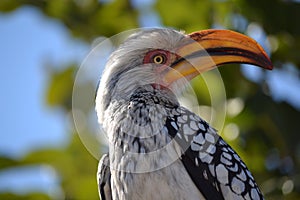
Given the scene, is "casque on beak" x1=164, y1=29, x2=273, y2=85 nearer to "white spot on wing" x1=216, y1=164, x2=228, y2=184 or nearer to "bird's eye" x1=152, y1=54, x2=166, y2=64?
"bird's eye" x1=152, y1=54, x2=166, y2=64

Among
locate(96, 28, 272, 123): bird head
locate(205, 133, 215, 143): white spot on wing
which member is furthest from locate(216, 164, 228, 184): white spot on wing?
locate(96, 28, 272, 123): bird head

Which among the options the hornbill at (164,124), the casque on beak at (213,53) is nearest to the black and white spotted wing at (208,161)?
the hornbill at (164,124)

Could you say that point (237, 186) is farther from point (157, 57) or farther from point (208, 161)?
point (157, 57)

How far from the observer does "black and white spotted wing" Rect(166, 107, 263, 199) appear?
17.1 feet

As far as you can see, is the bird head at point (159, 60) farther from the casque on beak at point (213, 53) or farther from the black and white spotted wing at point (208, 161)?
the black and white spotted wing at point (208, 161)

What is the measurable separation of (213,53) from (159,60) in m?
0.37

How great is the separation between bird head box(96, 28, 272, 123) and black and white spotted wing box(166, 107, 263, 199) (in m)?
0.29

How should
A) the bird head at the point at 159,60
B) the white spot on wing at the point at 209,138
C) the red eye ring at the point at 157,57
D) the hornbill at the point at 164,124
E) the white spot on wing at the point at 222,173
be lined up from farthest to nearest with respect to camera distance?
the red eye ring at the point at 157,57 < the bird head at the point at 159,60 < the white spot on wing at the point at 209,138 < the white spot on wing at the point at 222,173 < the hornbill at the point at 164,124

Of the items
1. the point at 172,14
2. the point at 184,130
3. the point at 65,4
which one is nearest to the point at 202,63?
the point at 184,130

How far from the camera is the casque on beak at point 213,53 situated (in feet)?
17.6

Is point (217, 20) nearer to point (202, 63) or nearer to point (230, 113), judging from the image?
point (230, 113)

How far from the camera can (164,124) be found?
5262mm

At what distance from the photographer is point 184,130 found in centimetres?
530

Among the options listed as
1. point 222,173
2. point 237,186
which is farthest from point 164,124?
point 237,186
